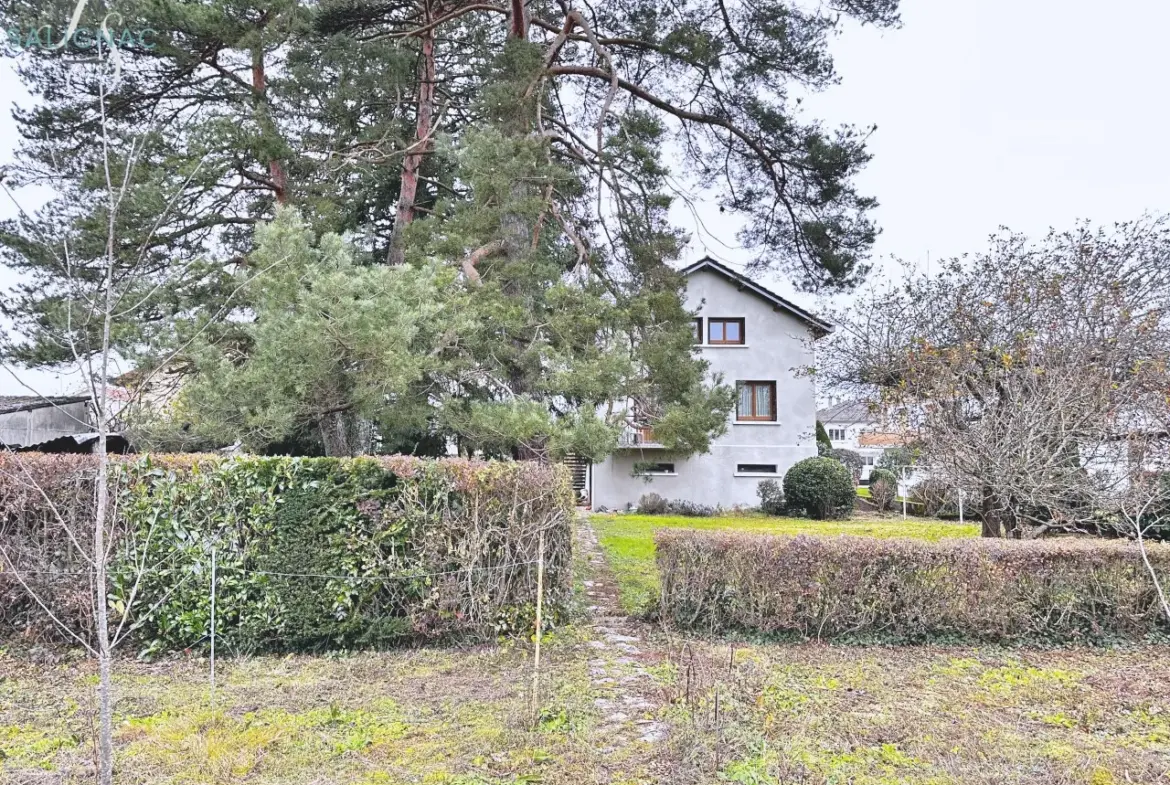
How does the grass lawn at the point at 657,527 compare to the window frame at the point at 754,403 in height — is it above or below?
below

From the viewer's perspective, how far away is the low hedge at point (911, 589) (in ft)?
18.7

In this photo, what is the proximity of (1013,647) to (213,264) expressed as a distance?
33.6 ft

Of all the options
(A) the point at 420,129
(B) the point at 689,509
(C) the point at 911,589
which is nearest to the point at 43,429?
(A) the point at 420,129

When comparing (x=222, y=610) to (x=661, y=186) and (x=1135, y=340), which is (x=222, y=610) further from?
(x=1135, y=340)

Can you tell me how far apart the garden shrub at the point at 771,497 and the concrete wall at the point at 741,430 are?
516mm

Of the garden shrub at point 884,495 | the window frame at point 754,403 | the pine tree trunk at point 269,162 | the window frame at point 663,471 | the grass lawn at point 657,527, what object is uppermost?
the pine tree trunk at point 269,162

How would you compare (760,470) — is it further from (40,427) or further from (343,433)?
(40,427)

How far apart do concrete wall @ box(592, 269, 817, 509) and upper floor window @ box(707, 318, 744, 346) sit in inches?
7.6

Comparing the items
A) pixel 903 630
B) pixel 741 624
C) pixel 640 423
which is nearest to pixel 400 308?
pixel 640 423

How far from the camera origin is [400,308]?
6383 millimetres

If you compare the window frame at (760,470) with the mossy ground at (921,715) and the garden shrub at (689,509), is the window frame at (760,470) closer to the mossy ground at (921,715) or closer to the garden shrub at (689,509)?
the garden shrub at (689,509)

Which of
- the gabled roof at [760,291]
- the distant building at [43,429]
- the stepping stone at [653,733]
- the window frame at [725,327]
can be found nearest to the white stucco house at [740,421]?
the window frame at [725,327]

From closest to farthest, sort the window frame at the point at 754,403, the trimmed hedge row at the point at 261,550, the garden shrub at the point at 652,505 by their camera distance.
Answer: the trimmed hedge row at the point at 261,550 < the garden shrub at the point at 652,505 < the window frame at the point at 754,403

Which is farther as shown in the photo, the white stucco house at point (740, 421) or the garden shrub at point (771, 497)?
the white stucco house at point (740, 421)
